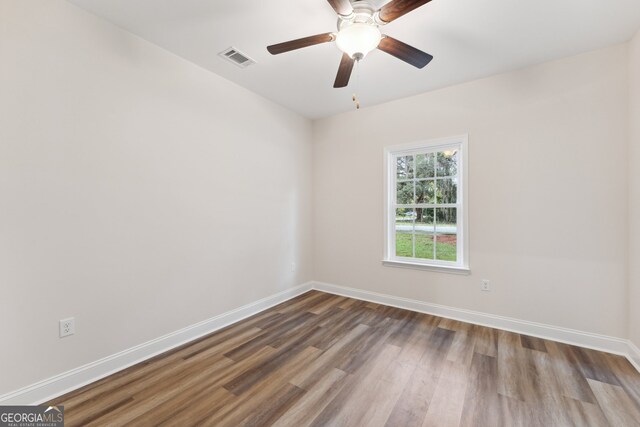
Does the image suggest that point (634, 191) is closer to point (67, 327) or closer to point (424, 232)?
point (424, 232)

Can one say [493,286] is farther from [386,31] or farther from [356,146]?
[386,31]

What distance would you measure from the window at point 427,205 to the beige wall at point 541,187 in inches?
5.1

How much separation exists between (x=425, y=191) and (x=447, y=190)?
257mm

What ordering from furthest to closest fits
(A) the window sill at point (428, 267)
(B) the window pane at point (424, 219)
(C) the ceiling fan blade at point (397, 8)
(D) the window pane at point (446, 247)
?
(B) the window pane at point (424, 219) → (D) the window pane at point (446, 247) → (A) the window sill at point (428, 267) → (C) the ceiling fan blade at point (397, 8)

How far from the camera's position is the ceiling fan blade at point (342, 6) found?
148cm

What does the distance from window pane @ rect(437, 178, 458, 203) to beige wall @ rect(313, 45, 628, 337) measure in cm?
21

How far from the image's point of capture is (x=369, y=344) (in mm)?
2494

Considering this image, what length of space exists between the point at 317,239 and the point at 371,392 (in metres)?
2.53

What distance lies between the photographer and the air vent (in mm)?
2406

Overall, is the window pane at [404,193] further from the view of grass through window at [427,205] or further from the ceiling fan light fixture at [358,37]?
the ceiling fan light fixture at [358,37]

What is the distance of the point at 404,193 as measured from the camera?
350 centimetres

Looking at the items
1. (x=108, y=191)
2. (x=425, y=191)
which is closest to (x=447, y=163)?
(x=425, y=191)

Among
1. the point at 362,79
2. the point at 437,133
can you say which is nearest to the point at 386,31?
the point at 362,79

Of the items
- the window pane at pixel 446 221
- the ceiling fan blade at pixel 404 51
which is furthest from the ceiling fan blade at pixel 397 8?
the window pane at pixel 446 221
